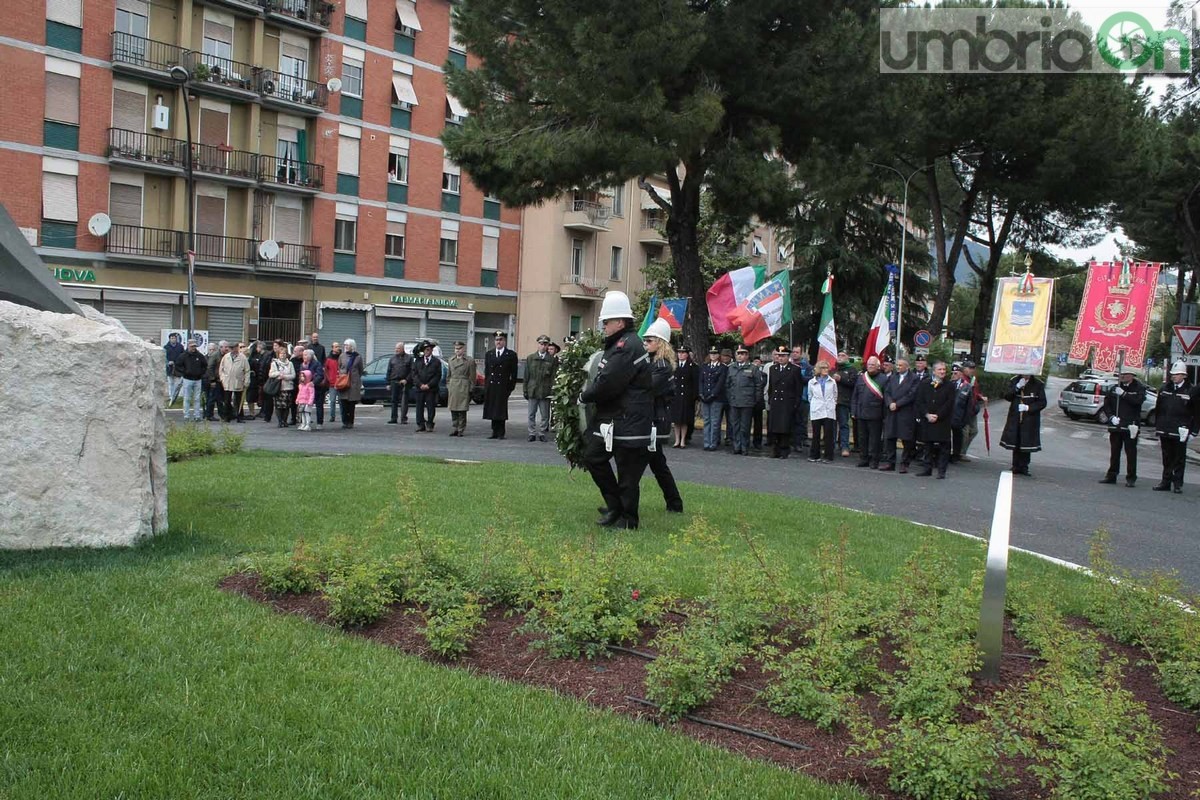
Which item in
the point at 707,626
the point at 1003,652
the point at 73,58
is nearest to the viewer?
the point at 707,626

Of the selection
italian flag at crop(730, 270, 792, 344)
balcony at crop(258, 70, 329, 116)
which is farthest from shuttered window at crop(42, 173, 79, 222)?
italian flag at crop(730, 270, 792, 344)

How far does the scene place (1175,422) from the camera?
16391mm

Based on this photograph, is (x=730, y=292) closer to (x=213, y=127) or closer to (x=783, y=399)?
(x=783, y=399)

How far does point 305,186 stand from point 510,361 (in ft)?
73.3

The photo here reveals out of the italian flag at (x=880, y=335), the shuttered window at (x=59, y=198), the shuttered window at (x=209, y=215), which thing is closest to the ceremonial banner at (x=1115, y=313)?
the italian flag at (x=880, y=335)

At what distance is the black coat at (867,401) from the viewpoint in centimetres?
1756

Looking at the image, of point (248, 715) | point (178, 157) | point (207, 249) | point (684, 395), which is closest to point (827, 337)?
point (684, 395)

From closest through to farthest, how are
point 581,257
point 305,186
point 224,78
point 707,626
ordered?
point 707,626 → point 224,78 → point 305,186 → point 581,257

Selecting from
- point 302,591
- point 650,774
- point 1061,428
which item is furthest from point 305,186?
point 650,774

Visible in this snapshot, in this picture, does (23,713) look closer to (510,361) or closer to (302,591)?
(302,591)

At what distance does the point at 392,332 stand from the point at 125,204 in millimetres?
11810

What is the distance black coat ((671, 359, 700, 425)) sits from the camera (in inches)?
758

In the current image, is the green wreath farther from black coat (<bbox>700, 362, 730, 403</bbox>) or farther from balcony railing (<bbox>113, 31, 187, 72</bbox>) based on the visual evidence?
balcony railing (<bbox>113, 31, 187, 72</bbox>)

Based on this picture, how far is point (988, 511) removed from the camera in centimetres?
1250
